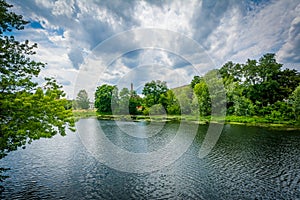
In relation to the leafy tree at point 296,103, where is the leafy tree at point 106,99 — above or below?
above

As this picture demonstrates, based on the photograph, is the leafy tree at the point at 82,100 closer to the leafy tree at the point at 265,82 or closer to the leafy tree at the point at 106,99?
the leafy tree at the point at 106,99

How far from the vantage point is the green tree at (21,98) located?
356 inches

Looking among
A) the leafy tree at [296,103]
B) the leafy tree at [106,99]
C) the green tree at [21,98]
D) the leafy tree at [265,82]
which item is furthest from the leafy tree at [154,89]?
the green tree at [21,98]

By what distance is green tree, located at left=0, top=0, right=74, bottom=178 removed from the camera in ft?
29.7

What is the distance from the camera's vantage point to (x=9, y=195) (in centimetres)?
1018

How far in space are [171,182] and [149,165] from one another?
3.71 metres

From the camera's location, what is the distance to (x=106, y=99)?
244 ft

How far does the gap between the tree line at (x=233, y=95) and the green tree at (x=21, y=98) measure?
46.2 m

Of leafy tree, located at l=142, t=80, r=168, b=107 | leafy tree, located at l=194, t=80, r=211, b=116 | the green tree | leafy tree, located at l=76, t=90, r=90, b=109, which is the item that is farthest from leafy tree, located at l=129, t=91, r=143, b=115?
the green tree

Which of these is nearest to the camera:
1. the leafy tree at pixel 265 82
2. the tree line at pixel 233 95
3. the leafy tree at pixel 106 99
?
the tree line at pixel 233 95

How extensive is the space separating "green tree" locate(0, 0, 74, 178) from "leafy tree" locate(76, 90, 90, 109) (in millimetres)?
88697

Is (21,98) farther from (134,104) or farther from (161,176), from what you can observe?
(134,104)

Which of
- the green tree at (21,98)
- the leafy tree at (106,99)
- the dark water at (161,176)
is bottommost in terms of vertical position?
the dark water at (161,176)

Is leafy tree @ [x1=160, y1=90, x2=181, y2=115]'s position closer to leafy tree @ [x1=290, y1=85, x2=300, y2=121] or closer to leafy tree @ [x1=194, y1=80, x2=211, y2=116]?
leafy tree @ [x1=194, y1=80, x2=211, y2=116]
